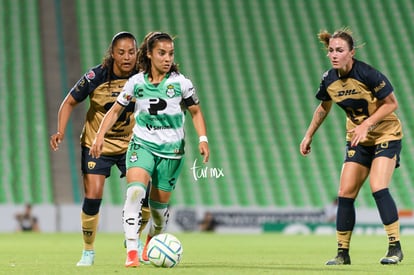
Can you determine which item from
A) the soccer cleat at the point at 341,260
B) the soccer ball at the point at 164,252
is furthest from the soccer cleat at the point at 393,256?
the soccer ball at the point at 164,252

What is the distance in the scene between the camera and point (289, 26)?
26.6 m

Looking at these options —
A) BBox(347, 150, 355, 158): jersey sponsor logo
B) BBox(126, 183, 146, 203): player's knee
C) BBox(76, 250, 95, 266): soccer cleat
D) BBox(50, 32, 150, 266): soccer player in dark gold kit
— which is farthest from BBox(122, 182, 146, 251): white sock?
BBox(347, 150, 355, 158): jersey sponsor logo

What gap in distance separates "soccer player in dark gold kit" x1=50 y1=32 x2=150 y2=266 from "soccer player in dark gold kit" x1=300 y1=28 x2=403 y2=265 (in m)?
1.73

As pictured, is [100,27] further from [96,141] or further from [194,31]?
[96,141]

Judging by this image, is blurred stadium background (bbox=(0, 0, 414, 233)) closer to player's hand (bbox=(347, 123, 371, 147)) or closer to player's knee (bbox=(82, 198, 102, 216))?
player's knee (bbox=(82, 198, 102, 216))

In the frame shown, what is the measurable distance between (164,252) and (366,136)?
2.00m

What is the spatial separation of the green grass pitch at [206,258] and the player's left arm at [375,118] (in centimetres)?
104

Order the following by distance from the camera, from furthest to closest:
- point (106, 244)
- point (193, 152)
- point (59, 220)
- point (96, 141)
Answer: point (193, 152) < point (59, 220) < point (106, 244) < point (96, 141)

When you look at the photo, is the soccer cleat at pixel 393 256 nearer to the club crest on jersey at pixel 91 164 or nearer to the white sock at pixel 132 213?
the white sock at pixel 132 213

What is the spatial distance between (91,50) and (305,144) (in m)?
16.6

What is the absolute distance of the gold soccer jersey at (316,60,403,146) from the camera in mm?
8312

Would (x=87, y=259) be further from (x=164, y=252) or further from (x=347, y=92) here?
(x=347, y=92)

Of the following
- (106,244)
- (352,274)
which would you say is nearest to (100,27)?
(106,244)

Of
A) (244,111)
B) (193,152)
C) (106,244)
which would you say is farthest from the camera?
(244,111)
